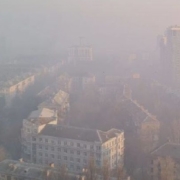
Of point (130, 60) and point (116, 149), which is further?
point (130, 60)

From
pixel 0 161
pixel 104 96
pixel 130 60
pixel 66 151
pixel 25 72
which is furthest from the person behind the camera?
pixel 130 60

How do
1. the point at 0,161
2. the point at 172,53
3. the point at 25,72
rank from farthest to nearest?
the point at 25,72
the point at 172,53
the point at 0,161

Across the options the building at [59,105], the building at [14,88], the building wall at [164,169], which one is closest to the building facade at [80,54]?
the building at [14,88]

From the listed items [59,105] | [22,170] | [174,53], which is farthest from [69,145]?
[174,53]

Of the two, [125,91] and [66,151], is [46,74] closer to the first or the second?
[125,91]

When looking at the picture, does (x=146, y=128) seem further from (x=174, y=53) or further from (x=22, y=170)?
(x=174, y=53)

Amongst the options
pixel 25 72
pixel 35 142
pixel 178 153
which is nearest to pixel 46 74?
pixel 25 72
